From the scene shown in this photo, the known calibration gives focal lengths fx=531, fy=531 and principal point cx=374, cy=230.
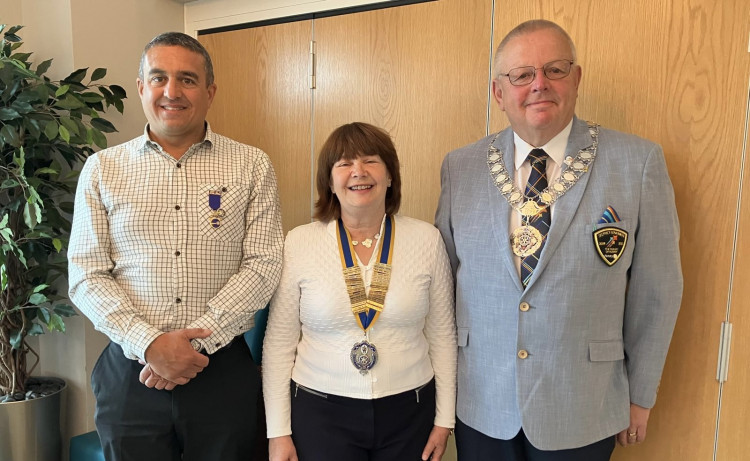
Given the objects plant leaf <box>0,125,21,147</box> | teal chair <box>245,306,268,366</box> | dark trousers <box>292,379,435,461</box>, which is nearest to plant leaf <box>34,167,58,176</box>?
plant leaf <box>0,125,21,147</box>

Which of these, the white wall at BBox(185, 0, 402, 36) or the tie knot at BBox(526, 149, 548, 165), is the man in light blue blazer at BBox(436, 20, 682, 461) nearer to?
the tie knot at BBox(526, 149, 548, 165)

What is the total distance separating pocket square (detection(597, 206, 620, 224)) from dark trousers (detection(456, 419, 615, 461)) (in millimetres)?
630

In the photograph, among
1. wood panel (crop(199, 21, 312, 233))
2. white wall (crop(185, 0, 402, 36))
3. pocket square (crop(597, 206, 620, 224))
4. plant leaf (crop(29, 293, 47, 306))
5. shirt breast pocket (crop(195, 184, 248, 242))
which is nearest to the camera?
pocket square (crop(597, 206, 620, 224))

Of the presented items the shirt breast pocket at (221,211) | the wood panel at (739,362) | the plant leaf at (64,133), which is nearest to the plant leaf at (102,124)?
the plant leaf at (64,133)

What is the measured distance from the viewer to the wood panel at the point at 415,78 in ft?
7.20

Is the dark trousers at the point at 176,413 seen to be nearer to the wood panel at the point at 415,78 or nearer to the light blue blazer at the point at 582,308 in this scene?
the light blue blazer at the point at 582,308

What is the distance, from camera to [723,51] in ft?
5.45

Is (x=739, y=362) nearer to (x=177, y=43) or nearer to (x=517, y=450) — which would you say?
(x=517, y=450)

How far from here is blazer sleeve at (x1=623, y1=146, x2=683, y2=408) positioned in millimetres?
1442

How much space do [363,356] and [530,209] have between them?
63 centimetres

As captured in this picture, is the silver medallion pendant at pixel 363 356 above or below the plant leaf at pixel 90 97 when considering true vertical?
below

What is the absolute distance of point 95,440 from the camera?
2.38m

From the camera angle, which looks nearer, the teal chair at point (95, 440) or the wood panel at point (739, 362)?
the wood panel at point (739, 362)

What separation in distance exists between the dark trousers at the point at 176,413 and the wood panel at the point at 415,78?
1130mm
